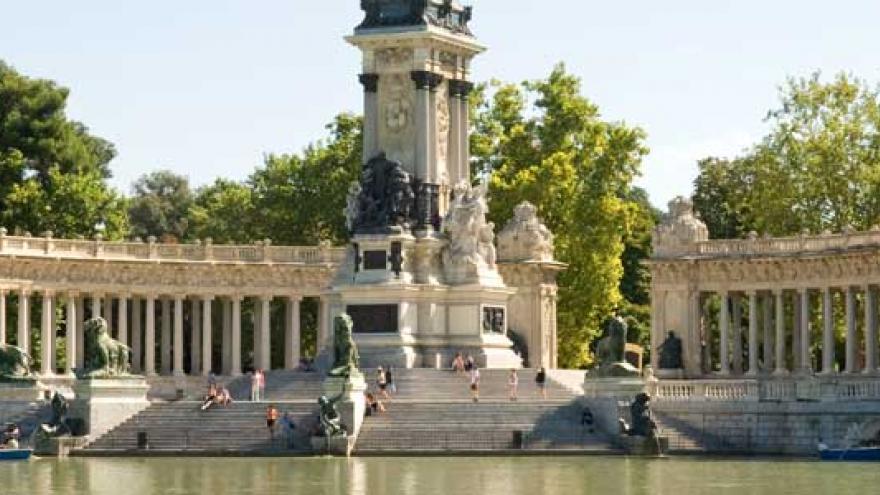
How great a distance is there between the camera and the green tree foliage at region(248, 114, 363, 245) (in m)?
125

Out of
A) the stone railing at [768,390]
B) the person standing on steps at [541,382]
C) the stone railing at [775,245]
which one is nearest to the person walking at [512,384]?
the person standing on steps at [541,382]

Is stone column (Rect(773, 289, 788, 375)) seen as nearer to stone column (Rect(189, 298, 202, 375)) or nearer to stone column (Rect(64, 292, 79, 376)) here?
stone column (Rect(189, 298, 202, 375))

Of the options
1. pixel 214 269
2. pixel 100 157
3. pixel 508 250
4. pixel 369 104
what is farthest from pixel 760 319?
pixel 100 157

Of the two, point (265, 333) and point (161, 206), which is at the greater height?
point (161, 206)

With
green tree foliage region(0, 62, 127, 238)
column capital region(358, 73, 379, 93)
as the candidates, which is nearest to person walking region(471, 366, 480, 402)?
column capital region(358, 73, 379, 93)

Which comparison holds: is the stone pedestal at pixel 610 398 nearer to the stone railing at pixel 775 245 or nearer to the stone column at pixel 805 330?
the stone railing at pixel 775 245

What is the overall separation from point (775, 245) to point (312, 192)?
30.1 m

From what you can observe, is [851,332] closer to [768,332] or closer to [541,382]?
[768,332]

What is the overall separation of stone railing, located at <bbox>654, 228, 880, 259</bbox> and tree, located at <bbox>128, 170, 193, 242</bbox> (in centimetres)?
4878

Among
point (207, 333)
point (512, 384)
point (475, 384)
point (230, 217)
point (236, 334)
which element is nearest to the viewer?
point (475, 384)

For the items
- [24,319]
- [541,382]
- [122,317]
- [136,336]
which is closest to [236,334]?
[122,317]

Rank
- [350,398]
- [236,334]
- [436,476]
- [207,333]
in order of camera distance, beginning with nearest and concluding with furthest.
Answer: [436,476] < [350,398] < [236,334] < [207,333]

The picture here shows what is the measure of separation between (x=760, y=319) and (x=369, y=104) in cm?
3494

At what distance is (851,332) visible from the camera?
10344 cm
